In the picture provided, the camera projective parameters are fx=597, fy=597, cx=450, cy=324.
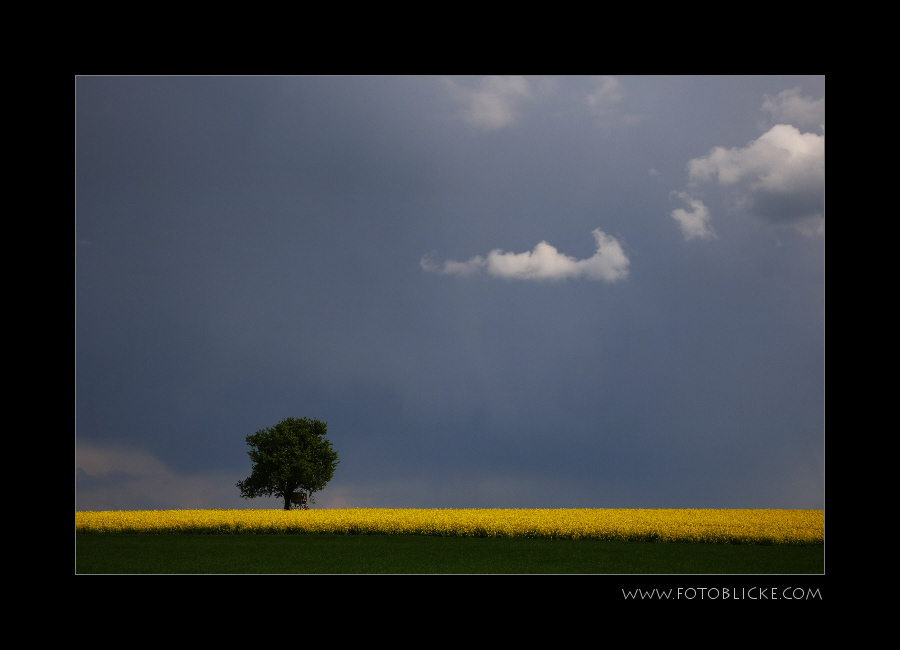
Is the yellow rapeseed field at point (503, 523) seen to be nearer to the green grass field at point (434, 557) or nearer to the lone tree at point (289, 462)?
the green grass field at point (434, 557)

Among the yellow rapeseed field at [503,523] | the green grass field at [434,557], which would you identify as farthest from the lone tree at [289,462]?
the green grass field at [434,557]

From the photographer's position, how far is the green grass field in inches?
405

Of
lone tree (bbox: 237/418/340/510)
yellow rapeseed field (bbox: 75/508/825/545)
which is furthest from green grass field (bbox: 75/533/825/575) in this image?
lone tree (bbox: 237/418/340/510)

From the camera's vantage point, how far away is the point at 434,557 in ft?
37.6

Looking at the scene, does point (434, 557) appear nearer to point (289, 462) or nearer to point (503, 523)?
point (503, 523)

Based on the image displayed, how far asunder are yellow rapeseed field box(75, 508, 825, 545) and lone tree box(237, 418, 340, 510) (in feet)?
22.1

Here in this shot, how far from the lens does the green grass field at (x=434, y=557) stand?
10289 mm

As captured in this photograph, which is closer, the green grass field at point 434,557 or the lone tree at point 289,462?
the green grass field at point 434,557

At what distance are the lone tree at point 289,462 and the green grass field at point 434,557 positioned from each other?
11.0 meters

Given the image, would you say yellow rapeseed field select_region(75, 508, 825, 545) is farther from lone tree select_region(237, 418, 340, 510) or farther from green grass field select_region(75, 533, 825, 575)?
lone tree select_region(237, 418, 340, 510)
